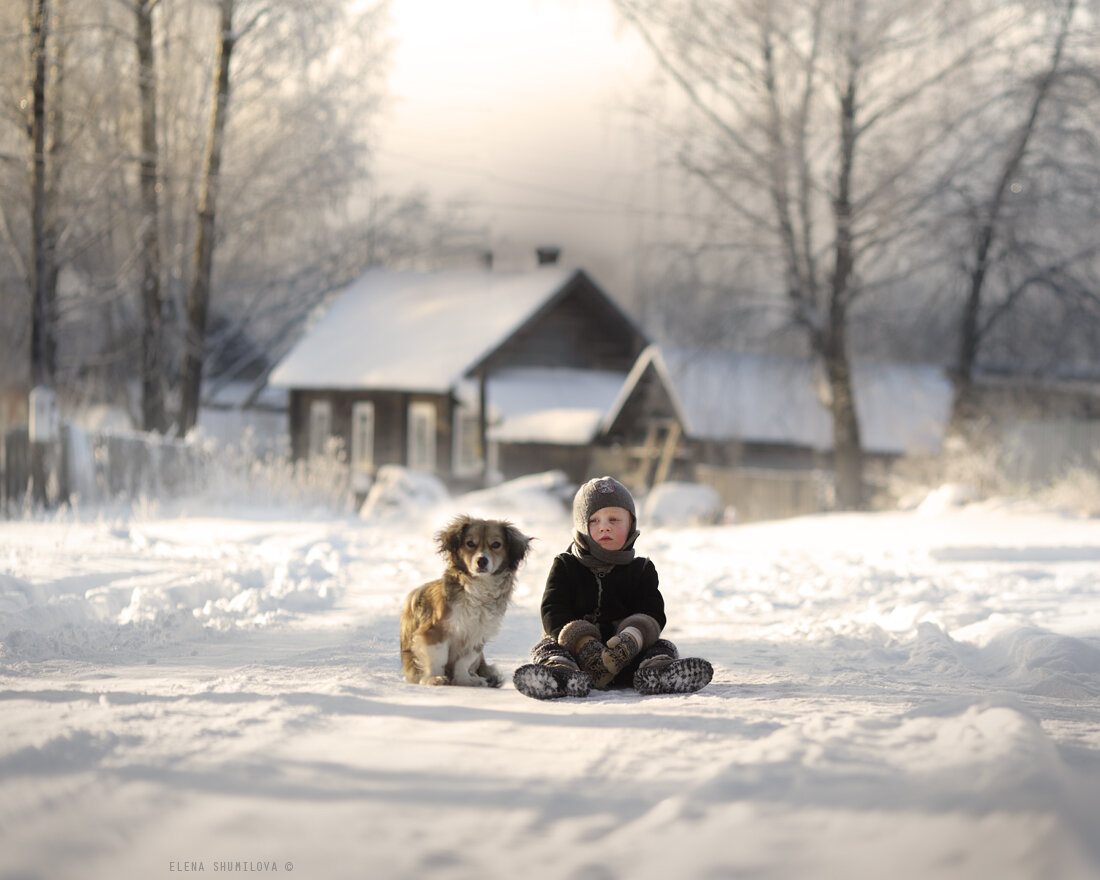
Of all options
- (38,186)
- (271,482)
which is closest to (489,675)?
(271,482)

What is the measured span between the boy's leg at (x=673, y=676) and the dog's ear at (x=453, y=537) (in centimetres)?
112

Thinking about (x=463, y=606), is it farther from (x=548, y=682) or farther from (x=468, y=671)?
(x=548, y=682)

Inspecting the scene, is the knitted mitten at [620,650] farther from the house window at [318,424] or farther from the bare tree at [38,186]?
the house window at [318,424]

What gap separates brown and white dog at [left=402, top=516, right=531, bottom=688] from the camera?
18.4 ft

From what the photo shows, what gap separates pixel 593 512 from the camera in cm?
593

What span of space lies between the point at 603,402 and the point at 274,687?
29.4 m

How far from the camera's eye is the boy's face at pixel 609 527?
19.3 feet

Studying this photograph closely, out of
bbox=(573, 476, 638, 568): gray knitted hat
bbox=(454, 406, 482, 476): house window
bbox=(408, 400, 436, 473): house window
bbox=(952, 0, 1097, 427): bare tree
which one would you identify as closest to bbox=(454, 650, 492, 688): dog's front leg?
bbox=(573, 476, 638, 568): gray knitted hat

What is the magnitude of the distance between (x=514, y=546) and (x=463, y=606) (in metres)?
0.41

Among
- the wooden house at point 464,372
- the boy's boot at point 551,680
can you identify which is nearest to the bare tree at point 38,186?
the wooden house at point 464,372

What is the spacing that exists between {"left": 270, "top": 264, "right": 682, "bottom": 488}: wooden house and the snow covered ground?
2317 centimetres

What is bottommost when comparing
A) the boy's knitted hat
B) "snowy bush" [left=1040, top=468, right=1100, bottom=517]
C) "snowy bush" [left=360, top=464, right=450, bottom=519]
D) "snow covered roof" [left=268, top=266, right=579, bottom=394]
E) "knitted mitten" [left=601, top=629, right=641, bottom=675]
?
"snowy bush" [left=360, top=464, right=450, bottom=519]

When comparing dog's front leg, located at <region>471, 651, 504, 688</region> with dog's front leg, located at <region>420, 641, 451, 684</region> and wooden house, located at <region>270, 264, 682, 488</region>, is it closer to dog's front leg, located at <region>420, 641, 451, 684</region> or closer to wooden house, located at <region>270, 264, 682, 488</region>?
dog's front leg, located at <region>420, 641, 451, 684</region>

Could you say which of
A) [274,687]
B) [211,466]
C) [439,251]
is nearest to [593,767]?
[274,687]
